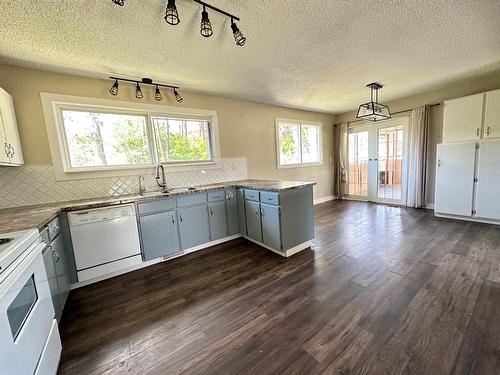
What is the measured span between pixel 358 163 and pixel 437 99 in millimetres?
2008

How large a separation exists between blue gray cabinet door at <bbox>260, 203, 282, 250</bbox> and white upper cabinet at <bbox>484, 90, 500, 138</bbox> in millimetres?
3685

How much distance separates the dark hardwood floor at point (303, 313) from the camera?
4.28 ft

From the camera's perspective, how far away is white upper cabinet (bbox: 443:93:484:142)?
3361 millimetres

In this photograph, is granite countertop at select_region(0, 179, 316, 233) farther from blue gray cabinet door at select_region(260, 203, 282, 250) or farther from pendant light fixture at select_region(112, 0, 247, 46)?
pendant light fixture at select_region(112, 0, 247, 46)

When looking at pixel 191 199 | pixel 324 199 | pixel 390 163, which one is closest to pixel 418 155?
pixel 390 163

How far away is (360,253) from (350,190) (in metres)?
3.64

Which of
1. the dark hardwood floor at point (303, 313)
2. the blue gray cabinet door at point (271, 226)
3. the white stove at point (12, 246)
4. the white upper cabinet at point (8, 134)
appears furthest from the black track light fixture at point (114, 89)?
the blue gray cabinet door at point (271, 226)

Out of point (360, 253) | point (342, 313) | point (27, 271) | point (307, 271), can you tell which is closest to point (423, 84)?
point (360, 253)

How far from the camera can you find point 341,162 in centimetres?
579

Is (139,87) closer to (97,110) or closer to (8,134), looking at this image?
(97,110)

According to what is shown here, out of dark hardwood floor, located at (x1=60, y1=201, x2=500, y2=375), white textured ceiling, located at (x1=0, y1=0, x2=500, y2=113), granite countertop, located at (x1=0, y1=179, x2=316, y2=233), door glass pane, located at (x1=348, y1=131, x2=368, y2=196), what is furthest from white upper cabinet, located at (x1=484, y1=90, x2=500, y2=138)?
granite countertop, located at (x1=0, y1=179, x2=316, y2=233)

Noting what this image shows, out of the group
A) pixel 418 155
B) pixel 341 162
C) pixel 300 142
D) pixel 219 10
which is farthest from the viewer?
pixel 341 162

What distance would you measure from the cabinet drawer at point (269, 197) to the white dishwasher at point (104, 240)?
1.60m

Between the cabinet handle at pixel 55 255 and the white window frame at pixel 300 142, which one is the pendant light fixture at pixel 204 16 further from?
the white window frame at pixel 300 142
